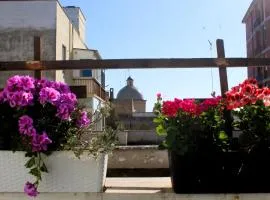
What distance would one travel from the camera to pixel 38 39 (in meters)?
3.76

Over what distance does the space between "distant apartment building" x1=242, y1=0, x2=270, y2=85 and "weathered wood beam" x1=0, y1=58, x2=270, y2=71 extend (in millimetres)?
37297

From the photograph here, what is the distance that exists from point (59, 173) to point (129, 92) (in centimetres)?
7274

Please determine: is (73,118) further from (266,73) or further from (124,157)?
(266,73)

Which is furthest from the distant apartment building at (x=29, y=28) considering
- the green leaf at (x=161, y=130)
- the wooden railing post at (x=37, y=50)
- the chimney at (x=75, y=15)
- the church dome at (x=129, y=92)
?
the church dome at (x=129, y=92)

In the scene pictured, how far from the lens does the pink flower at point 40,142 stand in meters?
2.88

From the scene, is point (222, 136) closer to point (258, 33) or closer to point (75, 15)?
point (75, 15)

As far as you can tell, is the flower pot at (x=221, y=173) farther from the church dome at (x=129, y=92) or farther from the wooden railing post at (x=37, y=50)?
the church dome at (x=129, y=92)

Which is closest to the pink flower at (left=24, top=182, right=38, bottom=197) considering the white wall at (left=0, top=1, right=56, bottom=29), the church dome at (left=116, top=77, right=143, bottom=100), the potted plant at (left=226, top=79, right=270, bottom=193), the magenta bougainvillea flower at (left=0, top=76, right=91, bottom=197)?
the magenta bougainvillea flower at (left=0, top=76, right=91, bottom=197)

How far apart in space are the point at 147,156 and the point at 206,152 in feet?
3.66

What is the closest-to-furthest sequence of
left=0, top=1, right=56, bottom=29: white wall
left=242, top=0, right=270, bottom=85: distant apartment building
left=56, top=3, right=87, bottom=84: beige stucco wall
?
left=0, top=1, right=56, bottom=29: white wall, left=56, top=3, right=87, bottom=84: beige stucco wall, left=242, top=0, right=270, bottom=85: distant apartment building

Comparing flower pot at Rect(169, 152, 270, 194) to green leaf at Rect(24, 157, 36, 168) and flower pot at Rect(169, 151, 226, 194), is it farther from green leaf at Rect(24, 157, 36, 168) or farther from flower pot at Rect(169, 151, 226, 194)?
green leaf at Rect(24, 157, 36, 168)

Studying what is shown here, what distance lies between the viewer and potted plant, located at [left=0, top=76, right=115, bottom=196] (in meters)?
2.98

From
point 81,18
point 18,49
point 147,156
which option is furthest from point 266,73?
point 147,156

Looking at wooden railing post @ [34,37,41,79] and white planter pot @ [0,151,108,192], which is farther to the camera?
wooden railing post @ [34,37,41,79]
